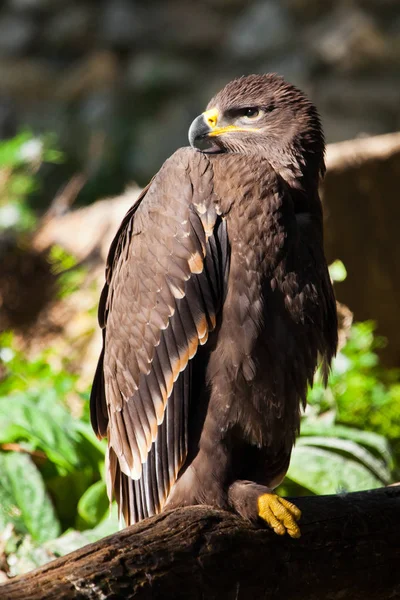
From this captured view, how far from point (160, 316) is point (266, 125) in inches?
31.8

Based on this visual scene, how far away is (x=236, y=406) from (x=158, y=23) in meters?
8.47

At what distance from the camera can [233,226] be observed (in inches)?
114

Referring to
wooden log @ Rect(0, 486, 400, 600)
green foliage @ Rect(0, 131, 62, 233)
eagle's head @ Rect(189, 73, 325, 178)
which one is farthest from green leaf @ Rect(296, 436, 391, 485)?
green foliage @ Rect(0, 131, 62, 233)

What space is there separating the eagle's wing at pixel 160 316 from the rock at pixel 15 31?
322 inches

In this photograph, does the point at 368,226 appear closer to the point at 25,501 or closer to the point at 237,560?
the point at 25,501

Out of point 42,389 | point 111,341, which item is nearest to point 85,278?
point 42,389

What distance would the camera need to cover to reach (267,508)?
2.68 meters

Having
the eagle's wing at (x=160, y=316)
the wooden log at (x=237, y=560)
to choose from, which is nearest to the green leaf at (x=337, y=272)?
the eagle's wing at (x=160, y=316)

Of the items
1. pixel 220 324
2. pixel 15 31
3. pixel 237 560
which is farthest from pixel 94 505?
pixel 15 31

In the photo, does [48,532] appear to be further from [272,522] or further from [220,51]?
[220,51]

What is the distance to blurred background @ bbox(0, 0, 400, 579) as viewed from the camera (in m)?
4.34

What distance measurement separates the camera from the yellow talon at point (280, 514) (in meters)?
2.65

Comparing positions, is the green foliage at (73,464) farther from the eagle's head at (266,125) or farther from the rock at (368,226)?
the eagle's head at (266,125)

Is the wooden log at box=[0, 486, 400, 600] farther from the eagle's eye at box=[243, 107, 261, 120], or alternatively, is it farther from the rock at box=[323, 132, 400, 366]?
the rock at box=[323, 132, 400, 366]
